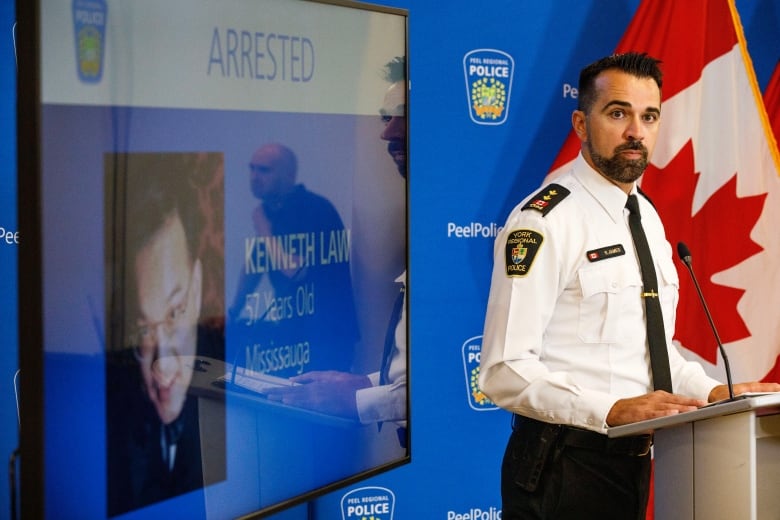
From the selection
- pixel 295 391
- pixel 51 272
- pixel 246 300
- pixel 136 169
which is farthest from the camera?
pixel 295 391

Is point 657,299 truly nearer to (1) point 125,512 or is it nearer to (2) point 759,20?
(1) point 125,512

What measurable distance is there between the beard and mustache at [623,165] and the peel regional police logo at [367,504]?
1426 millimetres

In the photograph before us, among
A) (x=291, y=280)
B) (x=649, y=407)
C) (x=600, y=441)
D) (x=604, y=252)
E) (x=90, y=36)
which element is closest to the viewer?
(x=90, y=36)

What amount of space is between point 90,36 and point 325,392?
2.49 feet

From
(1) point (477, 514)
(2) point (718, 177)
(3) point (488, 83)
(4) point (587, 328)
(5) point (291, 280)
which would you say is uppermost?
(3) point (488, 83)

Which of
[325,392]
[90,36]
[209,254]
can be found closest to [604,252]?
[325,392]

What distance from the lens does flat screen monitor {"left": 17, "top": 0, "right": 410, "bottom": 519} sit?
1236 millimetres

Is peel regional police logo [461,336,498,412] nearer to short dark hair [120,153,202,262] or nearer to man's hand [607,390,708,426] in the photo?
man's hand [607,390,708,426]

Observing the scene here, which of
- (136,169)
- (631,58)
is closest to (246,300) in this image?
(136,169)

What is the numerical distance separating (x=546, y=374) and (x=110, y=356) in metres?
1.02

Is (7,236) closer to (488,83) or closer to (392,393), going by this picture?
(392,393)

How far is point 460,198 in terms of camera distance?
10.8 ft

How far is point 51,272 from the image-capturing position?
4.01ft

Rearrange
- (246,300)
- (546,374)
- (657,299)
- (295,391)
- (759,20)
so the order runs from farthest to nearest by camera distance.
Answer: (759,20) → (657,299) → (546,374) → (295,391) → (246,300)
